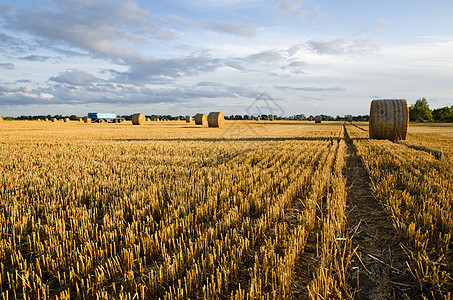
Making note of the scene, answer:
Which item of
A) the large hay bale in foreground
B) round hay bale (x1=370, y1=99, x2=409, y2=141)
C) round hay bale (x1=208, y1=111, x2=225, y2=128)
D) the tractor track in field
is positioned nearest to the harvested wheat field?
the tractor track in field

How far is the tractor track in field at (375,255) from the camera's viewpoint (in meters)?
2.40

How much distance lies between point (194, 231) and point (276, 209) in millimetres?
1214

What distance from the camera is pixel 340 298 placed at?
2139mm

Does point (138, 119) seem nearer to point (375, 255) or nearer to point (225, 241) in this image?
point (225, 241)

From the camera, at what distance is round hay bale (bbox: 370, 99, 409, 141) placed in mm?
15156

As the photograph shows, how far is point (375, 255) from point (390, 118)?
14.9 m

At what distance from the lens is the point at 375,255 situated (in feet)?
9.82

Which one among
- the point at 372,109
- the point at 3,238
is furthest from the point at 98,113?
the point at 3,238

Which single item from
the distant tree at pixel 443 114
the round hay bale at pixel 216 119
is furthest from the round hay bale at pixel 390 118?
the distant tree at pixel 443 114

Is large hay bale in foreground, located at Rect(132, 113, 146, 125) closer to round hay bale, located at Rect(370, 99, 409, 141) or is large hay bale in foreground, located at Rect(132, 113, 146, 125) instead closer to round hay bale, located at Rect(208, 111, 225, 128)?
round hay bale, located at Rect(208, 111, 225, 128)

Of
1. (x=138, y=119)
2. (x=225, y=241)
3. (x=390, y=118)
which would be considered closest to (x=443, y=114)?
(x=390, y=118)

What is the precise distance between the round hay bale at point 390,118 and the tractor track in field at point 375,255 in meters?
12.4

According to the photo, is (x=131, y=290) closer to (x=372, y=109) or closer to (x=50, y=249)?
(x=50, y=249)

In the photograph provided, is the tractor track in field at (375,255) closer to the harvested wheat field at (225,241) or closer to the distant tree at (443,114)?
the harvested wheat field at (225,241)
